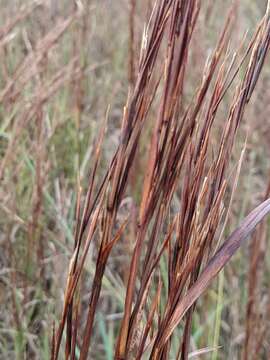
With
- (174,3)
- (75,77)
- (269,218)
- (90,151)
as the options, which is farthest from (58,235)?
(174,3)

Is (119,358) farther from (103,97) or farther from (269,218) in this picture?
(103,97)

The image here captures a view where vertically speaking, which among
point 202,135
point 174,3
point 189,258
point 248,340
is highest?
point 174,3

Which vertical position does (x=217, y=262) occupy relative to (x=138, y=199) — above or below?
above

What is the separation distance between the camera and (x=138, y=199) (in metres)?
1.87

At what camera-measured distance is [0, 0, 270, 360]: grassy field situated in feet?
2.19

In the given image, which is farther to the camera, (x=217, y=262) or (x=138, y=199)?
(x=138, y=199)

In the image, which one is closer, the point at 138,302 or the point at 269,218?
the point at 138,302

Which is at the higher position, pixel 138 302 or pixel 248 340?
pixel 138 302

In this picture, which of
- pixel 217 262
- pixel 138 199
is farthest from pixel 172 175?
pixel 138 199

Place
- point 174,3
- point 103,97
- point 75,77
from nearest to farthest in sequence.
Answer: point 174,3
point 75,77
point 103,97

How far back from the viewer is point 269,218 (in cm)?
178

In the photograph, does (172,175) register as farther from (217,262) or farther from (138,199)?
(138,199)

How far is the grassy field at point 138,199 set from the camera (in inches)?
26.3

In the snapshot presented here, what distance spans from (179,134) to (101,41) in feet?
7.60
